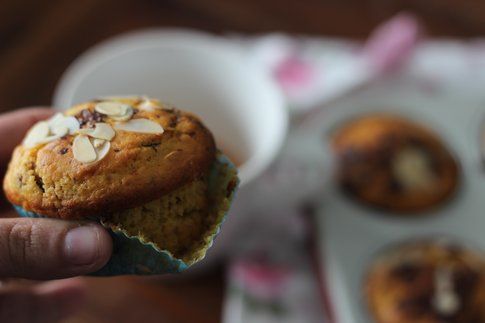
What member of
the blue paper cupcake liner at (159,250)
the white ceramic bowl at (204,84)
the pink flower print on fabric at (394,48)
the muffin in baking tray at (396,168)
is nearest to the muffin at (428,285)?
the muffin in baking tray at (396,168)

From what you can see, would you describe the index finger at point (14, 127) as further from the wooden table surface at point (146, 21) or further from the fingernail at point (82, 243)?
the wooden table surface at point (146, 21)

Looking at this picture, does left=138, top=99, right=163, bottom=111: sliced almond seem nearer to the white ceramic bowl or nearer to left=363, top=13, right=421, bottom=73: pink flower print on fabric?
the white ceramic bowl

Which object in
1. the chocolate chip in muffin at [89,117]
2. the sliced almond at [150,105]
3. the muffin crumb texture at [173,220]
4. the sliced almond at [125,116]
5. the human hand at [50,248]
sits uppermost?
the sliced almond at [150,105]

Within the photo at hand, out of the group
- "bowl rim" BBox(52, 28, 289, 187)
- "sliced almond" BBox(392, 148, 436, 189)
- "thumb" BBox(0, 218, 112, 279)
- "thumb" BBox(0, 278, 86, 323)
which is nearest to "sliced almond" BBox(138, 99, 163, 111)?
"thumb" BBox(0, 218, 112, 279)

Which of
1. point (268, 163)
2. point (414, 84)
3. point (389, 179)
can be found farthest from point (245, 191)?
point (414, 84)

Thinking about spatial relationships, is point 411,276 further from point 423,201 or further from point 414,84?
point 414,84

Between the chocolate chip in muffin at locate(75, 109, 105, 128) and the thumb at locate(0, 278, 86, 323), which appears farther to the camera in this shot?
the thumb at locate(0, 278, 86, 323)
